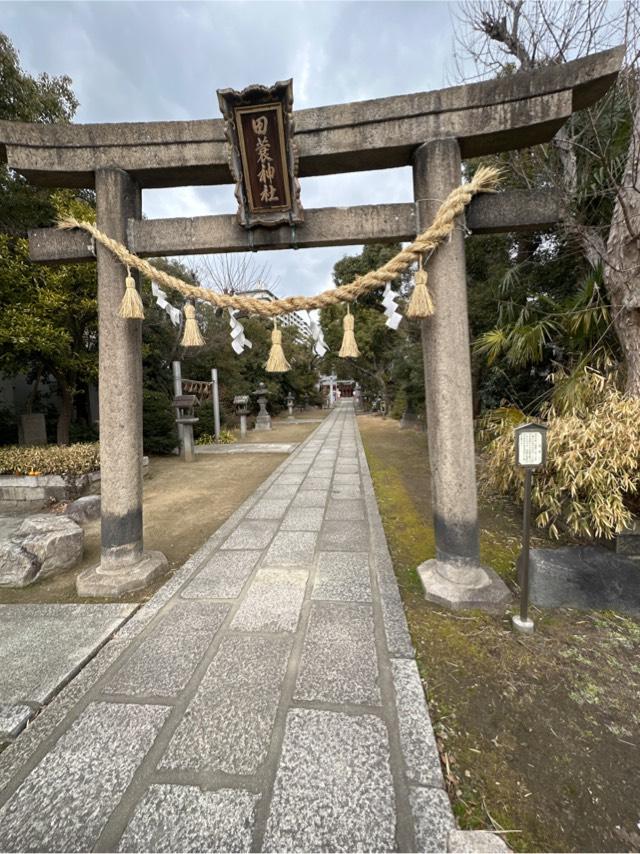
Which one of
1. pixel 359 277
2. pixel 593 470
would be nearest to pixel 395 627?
pixel 593 470

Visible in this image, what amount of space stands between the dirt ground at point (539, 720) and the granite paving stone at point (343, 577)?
0.37m

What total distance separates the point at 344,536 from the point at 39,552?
9.81 feet

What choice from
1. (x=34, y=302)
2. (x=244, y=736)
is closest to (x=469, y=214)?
(x=244, y=736)

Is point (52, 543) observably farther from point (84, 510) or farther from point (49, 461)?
point (49, 461)

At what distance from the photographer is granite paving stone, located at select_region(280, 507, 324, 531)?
14.2 ft

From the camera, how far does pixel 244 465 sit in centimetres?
848

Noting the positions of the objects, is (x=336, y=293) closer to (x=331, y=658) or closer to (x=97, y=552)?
(x=331, y=658)


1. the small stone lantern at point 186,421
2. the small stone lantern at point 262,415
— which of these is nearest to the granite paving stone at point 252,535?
the small stone lantern at point 186,421

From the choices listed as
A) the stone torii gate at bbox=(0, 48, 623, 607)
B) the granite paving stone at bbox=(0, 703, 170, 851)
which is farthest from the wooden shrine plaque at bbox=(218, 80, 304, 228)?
the granite paving stone at bbox=(0, 703, 170, 851)

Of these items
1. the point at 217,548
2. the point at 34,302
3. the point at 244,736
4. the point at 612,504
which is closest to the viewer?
→ the point at 244,736

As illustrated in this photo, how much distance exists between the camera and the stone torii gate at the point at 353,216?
2.54m

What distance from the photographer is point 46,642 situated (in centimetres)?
231

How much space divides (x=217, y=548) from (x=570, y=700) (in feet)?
10.0

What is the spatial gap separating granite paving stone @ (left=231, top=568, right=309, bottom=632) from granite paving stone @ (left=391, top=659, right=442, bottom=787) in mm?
775
